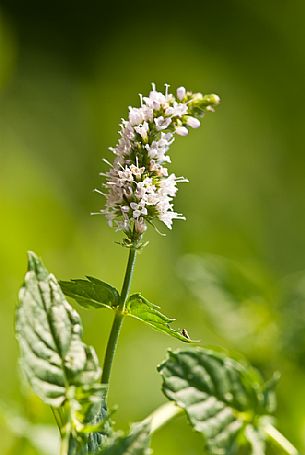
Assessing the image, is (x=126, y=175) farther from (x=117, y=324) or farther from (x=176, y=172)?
(x=176, y=172)

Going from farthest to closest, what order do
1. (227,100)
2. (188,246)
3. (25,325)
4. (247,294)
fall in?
(227,100) < (188,246) < (247,294) < (25,325)

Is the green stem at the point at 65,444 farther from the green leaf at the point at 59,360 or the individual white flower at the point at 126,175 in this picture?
the individual white flower at the point at 126,175

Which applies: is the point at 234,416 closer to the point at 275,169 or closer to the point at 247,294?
the point at 247,294

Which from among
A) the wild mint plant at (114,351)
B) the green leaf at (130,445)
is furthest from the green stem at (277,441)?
the green leaf at (130,445)

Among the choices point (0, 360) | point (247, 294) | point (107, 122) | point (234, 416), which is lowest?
point (234, 416)

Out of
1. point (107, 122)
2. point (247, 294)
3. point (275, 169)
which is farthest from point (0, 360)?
point (275, 169)

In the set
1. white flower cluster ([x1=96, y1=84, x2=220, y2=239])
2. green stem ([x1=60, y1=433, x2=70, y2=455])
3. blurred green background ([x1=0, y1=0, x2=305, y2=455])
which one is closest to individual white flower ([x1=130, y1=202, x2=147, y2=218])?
white flower cluster ([x1=96, y1=84, x2=220, y2=239])

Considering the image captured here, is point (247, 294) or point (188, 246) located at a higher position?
point (188, 246)
